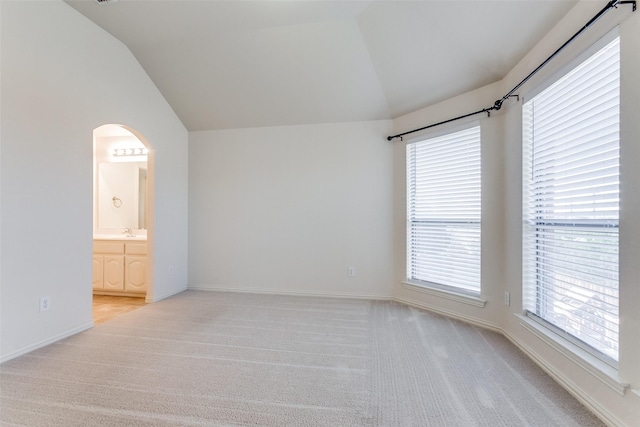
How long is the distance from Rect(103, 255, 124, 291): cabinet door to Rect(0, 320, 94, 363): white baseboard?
47.5 inches

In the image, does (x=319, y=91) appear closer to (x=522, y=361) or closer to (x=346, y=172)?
(x=346, y=172)

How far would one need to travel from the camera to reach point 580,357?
1745 mm

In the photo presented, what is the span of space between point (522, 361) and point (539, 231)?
1022 mm

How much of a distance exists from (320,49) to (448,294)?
3.02 m

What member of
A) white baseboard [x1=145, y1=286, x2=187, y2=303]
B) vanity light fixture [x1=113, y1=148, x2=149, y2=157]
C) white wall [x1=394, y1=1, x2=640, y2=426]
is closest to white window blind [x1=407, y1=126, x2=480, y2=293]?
white wall [x1=394, y1=1, x2=640, y2=426]

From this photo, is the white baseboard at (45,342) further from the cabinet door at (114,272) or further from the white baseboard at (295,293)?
the white baseboard at (295,293)

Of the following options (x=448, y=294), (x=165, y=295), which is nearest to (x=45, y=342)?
(x=165, y=295)

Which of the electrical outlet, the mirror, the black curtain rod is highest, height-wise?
the black curtain rod

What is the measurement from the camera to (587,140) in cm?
180

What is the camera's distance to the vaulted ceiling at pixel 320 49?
235 cm

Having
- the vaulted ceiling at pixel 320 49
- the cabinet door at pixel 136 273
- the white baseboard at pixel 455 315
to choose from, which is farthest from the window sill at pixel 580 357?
the cabinet door at pixel 136 273

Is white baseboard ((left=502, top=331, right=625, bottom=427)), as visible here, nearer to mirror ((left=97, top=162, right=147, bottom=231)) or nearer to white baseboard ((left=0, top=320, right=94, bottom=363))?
white baseboard ((left=0, top=320, right=94, bottom=363))

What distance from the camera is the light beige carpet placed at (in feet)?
5.18

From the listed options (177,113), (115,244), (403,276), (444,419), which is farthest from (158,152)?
(444,419)
